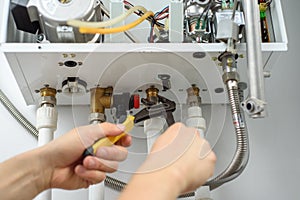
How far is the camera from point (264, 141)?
46.5 inches

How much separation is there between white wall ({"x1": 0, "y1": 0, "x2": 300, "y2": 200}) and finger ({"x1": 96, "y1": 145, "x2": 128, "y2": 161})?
0.32 m

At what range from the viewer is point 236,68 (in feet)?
3.13

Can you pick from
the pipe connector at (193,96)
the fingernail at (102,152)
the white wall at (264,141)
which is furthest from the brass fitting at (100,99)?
the fingernail at (102,152)

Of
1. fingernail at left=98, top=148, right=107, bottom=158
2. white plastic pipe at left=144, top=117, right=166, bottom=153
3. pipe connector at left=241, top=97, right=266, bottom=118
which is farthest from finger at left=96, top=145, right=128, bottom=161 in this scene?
pipe connector at left=241, top=97, right=266, bottom=118

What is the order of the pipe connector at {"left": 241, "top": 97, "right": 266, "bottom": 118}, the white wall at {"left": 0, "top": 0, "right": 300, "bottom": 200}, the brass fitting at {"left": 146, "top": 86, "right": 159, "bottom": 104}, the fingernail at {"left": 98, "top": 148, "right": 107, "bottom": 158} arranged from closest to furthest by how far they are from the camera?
1. the fingernail at {"left": 98, "top": 148, "right": 107, "bottom": 158}
2. the pipe connector at {"left": 241, "top": 97, "right": 266, "bottom": 118}
3. the brass fitting at {"left": 146, "top": 86, "right": 159, "bottom": 104}
4. the white wall at {"left": 0, "top": 0, "right": 300, "bottom": 200}

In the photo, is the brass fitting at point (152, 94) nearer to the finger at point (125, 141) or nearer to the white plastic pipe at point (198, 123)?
the white plastic pipe at point (198, 123)

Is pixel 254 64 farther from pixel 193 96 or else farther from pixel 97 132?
pixel 97 132

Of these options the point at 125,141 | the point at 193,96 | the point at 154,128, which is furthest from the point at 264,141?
the point at 125,141

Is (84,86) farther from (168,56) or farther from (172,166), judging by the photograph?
(172,166)

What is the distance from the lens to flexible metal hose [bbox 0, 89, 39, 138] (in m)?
1.13

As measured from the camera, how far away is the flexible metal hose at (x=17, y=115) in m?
1.13

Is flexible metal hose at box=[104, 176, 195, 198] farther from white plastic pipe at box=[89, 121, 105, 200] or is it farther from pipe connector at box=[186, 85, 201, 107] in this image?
pipe connector at box=[186, 85, 201, 107]

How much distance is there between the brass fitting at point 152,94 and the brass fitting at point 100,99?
0.09m

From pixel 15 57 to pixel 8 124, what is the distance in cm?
28
